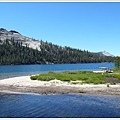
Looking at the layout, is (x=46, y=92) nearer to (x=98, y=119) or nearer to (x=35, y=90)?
(x=35, y=90)

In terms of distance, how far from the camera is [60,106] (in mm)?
31500

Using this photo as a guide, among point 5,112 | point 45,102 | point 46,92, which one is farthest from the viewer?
point 46,92

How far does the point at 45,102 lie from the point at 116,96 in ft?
35.0

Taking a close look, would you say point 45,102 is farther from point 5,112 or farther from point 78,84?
point 78,84

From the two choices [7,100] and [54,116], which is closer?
[54,116]

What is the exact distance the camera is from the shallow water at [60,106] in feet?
88.0

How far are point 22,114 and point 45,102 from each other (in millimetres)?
7530

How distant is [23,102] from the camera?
34625 millimetres

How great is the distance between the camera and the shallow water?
88.0 feet

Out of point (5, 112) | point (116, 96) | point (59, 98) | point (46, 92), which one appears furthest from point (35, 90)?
point (5, 112)

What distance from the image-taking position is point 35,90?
4531 cm

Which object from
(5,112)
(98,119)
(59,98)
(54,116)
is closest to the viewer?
(98,119)

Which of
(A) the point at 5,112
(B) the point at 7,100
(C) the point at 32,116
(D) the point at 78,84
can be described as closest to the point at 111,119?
(C) the point at 32,116

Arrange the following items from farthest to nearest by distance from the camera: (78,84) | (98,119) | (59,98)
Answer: (78,84) < (59,98) < (98,119)
